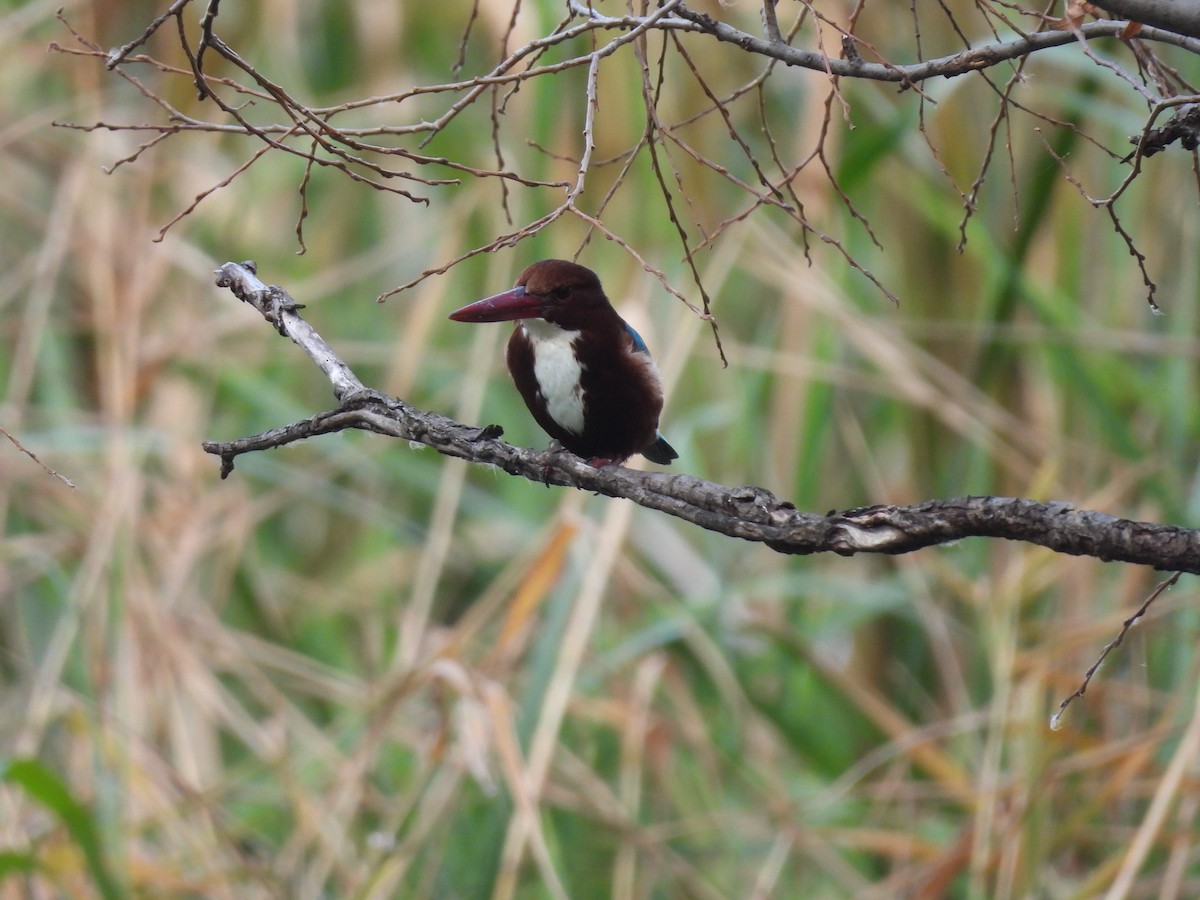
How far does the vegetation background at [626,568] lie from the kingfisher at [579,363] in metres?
0.54

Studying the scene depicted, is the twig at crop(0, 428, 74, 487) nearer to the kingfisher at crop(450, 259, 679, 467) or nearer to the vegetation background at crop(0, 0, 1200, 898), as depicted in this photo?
the kingfisher at crop(450, 259, 679, 467)

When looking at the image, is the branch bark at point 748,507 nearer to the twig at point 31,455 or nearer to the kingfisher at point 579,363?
the twig at point 31,455

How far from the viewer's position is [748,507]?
1.08 metres

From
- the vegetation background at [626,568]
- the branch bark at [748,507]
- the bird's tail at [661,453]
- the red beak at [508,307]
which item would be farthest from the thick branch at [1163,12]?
the bird's tail at [661,453]

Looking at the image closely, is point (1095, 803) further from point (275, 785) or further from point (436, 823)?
point (275, 785)

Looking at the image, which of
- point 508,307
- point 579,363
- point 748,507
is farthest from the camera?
point 579,363

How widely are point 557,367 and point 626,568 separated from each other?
0.90 metres

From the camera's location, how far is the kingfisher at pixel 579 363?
6.42 ft

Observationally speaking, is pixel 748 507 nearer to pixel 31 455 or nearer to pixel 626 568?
pixel 31 455

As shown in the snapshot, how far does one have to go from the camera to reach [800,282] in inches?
114

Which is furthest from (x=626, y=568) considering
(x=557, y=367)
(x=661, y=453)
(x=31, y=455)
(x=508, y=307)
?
(x=31, y=455)

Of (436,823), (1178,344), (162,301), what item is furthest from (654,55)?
(436,823)

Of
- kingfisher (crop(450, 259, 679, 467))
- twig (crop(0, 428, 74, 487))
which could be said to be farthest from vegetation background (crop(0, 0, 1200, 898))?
twig (crop(0, 428, 74, 487))

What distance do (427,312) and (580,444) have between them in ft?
3.88
